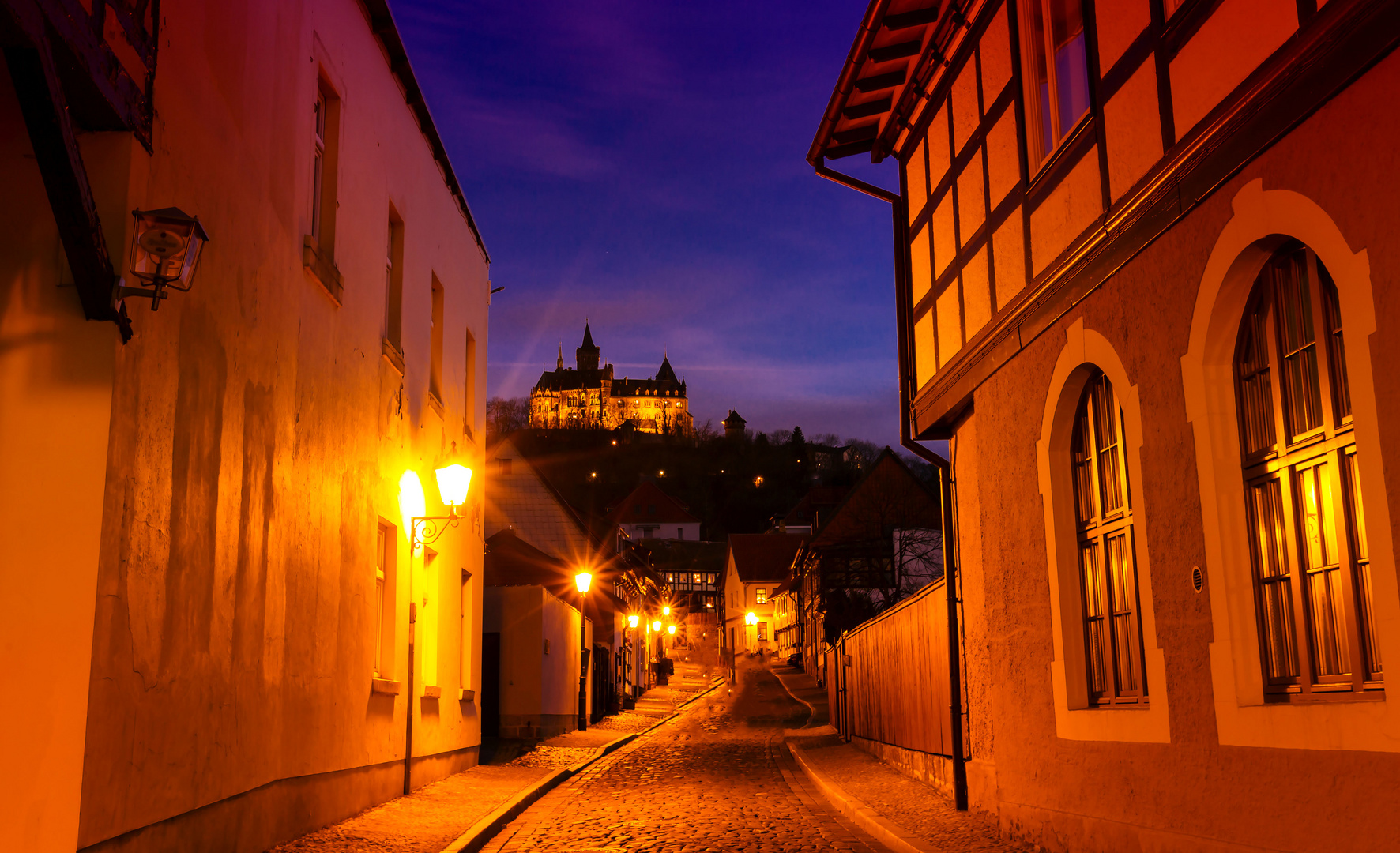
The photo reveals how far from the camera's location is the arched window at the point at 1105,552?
25.4 ft

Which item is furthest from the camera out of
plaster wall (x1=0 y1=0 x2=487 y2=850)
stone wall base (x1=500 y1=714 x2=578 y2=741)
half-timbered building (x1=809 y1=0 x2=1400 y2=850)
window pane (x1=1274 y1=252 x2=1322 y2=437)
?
stone wall base (x1=500 y1=714 x2=578 y2=741)

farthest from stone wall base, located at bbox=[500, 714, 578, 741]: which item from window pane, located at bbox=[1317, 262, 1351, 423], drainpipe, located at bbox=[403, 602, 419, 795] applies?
window pane, located at bbox=[1317, 262, 1351, 423]

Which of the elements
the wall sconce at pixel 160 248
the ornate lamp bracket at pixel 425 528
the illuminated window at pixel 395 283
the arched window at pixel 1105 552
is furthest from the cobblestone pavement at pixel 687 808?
the wall sconce at pixel 160 248

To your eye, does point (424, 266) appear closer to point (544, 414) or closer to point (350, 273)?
point (350, 273)

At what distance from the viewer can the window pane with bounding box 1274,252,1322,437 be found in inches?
222

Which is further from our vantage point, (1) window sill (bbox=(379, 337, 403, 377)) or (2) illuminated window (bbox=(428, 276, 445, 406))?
(2) illuminated window (bbox=(428, 276, 445, 406))

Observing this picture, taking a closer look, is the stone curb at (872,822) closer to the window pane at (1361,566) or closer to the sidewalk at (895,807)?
the sidewalk at (895,807)

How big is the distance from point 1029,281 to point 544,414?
560 feet

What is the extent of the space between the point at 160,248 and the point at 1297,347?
18.5 feet

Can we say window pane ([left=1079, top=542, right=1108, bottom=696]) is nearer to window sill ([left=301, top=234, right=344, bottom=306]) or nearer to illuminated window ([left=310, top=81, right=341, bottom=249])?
window sill ([left=301, top=234, right=344, bottom=306])

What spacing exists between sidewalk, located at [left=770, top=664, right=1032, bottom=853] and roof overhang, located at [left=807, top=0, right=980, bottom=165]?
687cm

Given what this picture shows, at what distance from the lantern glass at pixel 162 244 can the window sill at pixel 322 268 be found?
125 inches

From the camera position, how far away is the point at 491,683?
22.0m

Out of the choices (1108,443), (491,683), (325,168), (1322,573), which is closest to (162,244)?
(325,168)
